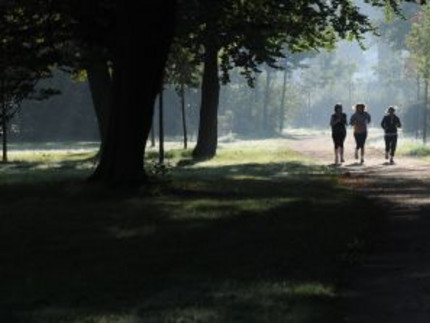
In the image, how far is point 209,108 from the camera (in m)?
34.9

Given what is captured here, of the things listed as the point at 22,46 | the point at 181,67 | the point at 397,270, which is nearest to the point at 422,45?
the point at 181,67

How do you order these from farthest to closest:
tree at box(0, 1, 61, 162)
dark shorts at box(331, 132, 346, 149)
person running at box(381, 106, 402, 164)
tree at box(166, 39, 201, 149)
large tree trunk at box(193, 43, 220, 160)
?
tree at box(166, 39, 201, 149) → large tree trunk at box(193, 43, 220, 160) → person running at box(381, 106, 402, 164) → dark shorts at box(331, 132, 346, 149) → tree at box(0, 1, 61, 162)

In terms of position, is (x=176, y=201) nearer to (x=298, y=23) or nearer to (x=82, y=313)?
(x=82, y=313)

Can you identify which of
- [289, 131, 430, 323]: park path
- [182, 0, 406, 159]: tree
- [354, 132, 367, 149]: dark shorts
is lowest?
[289, 131, 430, 323]: park path

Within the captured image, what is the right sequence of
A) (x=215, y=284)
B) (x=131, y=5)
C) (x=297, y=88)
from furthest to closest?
(x=297, y=88) → (x=131, y=5) → (x=215, y=284)

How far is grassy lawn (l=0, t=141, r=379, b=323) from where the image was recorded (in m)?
7.47

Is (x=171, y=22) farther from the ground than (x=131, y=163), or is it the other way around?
(x=171, y=22)

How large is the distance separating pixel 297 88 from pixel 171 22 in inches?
5033

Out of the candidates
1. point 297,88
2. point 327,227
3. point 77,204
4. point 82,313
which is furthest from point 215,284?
point 297,88

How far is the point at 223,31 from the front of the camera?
30078 millimetres

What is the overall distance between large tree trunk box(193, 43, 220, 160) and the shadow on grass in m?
17.1

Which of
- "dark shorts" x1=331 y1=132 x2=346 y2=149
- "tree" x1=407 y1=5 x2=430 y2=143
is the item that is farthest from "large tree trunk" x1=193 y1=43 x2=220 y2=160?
"tree" x1=407 y1=5 x2=430 y2=143

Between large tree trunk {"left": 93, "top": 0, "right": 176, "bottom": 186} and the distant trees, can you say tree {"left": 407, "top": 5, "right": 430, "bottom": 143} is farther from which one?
large tree trunk {"left": 93, "top": 0, "right": 176, "bottom": 186}

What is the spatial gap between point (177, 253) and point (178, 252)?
0.23ft
